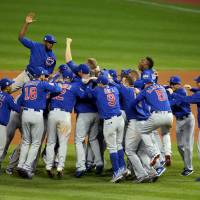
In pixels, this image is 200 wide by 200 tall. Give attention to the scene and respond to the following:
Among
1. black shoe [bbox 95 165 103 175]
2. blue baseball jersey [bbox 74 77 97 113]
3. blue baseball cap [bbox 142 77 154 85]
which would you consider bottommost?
black shoe [bbox 95 165 103 175]

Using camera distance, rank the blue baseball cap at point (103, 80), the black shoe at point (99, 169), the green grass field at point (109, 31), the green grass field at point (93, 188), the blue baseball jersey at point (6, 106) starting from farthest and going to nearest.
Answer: the green grass field at point (109, 31) < the black shoe at point (99, 169) < the blue baseball jersey at point (6, 106) < the blue baseball cap at point (103, 80) < the green grass field at point (93, 188)

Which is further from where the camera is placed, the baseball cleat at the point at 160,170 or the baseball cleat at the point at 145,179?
the baseball cleat at the point at 160,170

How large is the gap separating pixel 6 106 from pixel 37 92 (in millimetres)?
575

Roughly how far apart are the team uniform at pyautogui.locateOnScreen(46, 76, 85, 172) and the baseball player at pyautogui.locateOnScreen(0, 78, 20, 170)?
25.2 inches

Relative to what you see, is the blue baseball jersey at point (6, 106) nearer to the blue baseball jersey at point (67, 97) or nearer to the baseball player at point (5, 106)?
the baseball player at point (5, 106)

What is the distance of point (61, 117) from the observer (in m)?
14.5

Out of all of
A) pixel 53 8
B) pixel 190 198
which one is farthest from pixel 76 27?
pixel 190 198

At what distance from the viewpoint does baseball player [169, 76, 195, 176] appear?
14844 mm

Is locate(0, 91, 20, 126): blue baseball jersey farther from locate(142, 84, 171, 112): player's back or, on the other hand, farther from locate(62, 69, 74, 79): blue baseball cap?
locate(142, 84, 171, 112): player's back

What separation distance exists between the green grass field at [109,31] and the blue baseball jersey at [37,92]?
9017mm

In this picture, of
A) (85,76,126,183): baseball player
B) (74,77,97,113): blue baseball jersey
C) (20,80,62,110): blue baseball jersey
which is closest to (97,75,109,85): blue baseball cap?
(85,76,126,183): baseball player

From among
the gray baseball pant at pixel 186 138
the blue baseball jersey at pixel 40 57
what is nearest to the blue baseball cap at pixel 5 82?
the blue baseball jersey at pixel 40 57

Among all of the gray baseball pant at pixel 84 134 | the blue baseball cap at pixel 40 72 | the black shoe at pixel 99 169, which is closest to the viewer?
the blue baseball cap at pixel 40 72

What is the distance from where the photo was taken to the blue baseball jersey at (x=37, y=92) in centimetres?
1423
